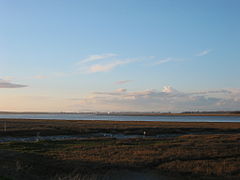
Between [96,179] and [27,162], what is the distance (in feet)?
20.8

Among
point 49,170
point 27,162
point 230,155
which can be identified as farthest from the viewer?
point 230,155

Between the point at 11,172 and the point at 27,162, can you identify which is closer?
the point at 11,172

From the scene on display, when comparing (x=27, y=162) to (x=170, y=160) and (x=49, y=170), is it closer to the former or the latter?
(x=49, y=170)

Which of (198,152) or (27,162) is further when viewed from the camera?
(198,152)

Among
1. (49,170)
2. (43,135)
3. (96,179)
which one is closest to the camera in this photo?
(96,179)

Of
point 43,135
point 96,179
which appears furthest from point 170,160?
point 43,135

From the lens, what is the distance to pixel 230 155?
893 inches

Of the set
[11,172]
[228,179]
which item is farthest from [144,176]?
[11,172]

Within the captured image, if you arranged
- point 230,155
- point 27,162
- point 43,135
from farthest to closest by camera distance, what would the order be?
point 43,135
point 230,155
point 27,162

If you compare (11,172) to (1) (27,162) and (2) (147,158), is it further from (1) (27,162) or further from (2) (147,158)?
(2) (147,158)

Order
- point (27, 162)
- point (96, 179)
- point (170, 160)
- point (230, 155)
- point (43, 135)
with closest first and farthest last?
point (96, 179)
point (27, 162)
point (170, 160)
point (230, 155)
point (43, 135)

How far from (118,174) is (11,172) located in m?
5.64

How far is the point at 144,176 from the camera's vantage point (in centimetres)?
1595

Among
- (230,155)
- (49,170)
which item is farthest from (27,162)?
(230,155)
